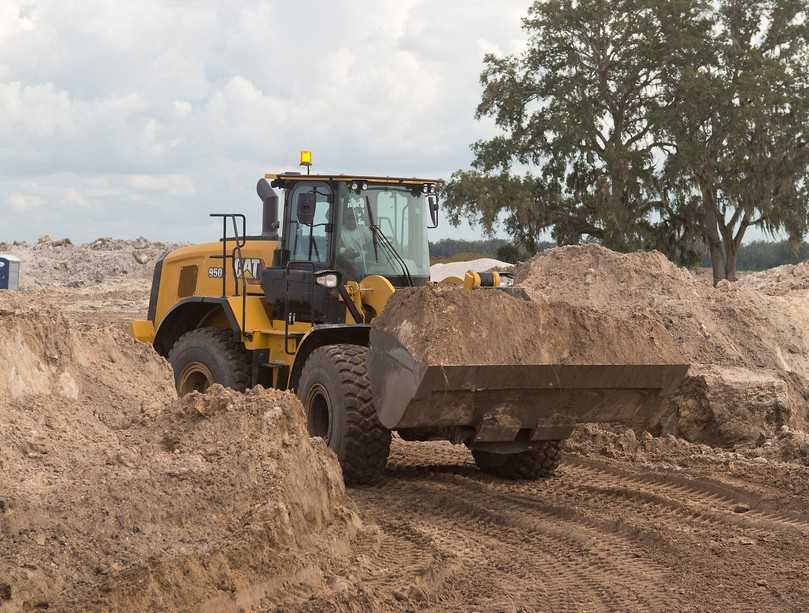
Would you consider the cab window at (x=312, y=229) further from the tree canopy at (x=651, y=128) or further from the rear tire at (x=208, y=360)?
the tree canopy at (x=651, y=128)

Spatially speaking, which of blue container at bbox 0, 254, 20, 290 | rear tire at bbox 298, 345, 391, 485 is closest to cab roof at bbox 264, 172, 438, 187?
rear tire at bbox 298, 345, 391, 485

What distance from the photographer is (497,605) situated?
5.32 meters

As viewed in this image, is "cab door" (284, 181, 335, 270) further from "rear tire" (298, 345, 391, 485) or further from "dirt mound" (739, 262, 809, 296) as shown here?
"dirt mound" (739, 262, 809, 296)

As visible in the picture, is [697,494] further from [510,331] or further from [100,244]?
[100,244]

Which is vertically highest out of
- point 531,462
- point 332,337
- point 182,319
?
point 182,319

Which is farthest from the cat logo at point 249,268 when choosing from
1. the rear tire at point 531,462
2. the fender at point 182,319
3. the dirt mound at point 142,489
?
the dirt mound at point 142,489

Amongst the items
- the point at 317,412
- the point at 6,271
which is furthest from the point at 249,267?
the point at 6,271

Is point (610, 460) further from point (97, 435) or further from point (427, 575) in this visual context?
point (97, 435)

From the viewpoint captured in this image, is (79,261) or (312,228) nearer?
(312,228)

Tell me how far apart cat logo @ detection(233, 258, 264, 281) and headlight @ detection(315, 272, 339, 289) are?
129 cm

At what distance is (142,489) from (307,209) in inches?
148

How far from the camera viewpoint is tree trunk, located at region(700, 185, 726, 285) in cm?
3256

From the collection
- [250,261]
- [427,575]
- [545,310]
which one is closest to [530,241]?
[250,261]

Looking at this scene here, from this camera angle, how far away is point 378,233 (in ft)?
29.7
